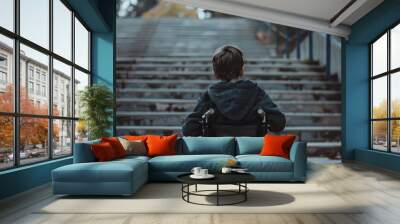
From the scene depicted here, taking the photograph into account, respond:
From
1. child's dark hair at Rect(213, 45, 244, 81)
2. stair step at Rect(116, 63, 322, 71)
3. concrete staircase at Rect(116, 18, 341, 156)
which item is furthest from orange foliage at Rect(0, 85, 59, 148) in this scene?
stair step at Rect(116, 63, 322, 71)

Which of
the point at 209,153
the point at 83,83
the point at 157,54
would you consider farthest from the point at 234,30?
the point at 209,153

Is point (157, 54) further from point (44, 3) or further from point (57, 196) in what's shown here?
point (57, 196)

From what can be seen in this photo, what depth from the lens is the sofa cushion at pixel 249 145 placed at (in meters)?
6.38

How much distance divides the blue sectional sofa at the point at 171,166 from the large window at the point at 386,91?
2879 millimetres

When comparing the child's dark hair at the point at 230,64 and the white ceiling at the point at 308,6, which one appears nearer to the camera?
the white ceiling at the point at 308,6

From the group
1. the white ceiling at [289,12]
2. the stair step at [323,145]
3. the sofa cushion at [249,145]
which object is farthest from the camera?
the stair step at [323,145]

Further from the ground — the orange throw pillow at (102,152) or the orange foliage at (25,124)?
the orange foliage at (25,124)

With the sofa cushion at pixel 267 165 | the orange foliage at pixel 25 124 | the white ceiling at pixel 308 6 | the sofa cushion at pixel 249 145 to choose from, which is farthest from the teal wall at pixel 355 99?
the orange foliage at pixel 25 124

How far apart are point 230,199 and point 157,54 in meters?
9.61

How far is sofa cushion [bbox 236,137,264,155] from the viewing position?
638 cm

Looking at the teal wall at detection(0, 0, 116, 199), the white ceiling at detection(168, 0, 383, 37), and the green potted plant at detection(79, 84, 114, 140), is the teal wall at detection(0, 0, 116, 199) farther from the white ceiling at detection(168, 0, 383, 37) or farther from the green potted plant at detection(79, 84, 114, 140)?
the white ceiling at detection(168, 0, 383, 37)

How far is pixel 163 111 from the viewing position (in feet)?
33.1

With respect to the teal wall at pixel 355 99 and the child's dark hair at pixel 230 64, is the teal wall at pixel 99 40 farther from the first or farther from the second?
the teal wall at pixel 355 99

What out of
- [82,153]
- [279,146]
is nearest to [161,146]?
[82,153]
